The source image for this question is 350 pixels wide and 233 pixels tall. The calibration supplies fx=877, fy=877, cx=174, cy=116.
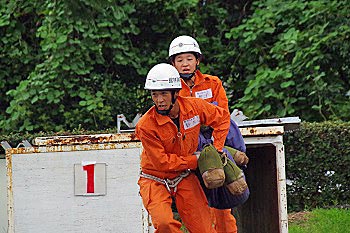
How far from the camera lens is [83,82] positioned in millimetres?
14023

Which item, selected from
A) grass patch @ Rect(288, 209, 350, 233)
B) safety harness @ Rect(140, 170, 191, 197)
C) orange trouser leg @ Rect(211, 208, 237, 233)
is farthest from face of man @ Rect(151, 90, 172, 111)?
grass patch @ Rect(288, 209, 350, 233)

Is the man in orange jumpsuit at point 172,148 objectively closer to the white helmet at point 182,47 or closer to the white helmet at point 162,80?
the white helmet at point 162,80

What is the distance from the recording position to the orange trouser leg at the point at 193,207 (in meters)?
6.74

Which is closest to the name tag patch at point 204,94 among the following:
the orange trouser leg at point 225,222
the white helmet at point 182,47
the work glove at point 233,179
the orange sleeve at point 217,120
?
the white helmet at point 182,47

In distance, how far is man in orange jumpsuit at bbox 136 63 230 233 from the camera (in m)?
6.62

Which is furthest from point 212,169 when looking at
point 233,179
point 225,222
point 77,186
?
point 77,186

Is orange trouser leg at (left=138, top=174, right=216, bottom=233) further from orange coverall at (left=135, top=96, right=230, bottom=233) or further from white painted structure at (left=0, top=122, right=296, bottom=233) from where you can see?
white painted structure at (left=0, top=122, right=296, bottom=233)

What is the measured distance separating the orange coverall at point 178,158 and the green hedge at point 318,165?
14.7 feet

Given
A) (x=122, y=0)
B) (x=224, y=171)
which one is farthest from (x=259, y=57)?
(x=224, y=171)

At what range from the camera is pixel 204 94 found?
745cm

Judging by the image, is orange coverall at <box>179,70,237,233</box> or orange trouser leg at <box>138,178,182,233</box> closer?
orange trouser leg at <box>138,178,182,233</box>

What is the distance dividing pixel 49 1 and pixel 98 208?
6.23 m

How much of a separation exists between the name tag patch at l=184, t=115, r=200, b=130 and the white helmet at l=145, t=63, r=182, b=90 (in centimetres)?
27

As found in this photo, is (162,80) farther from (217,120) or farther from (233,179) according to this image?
(233,179)
